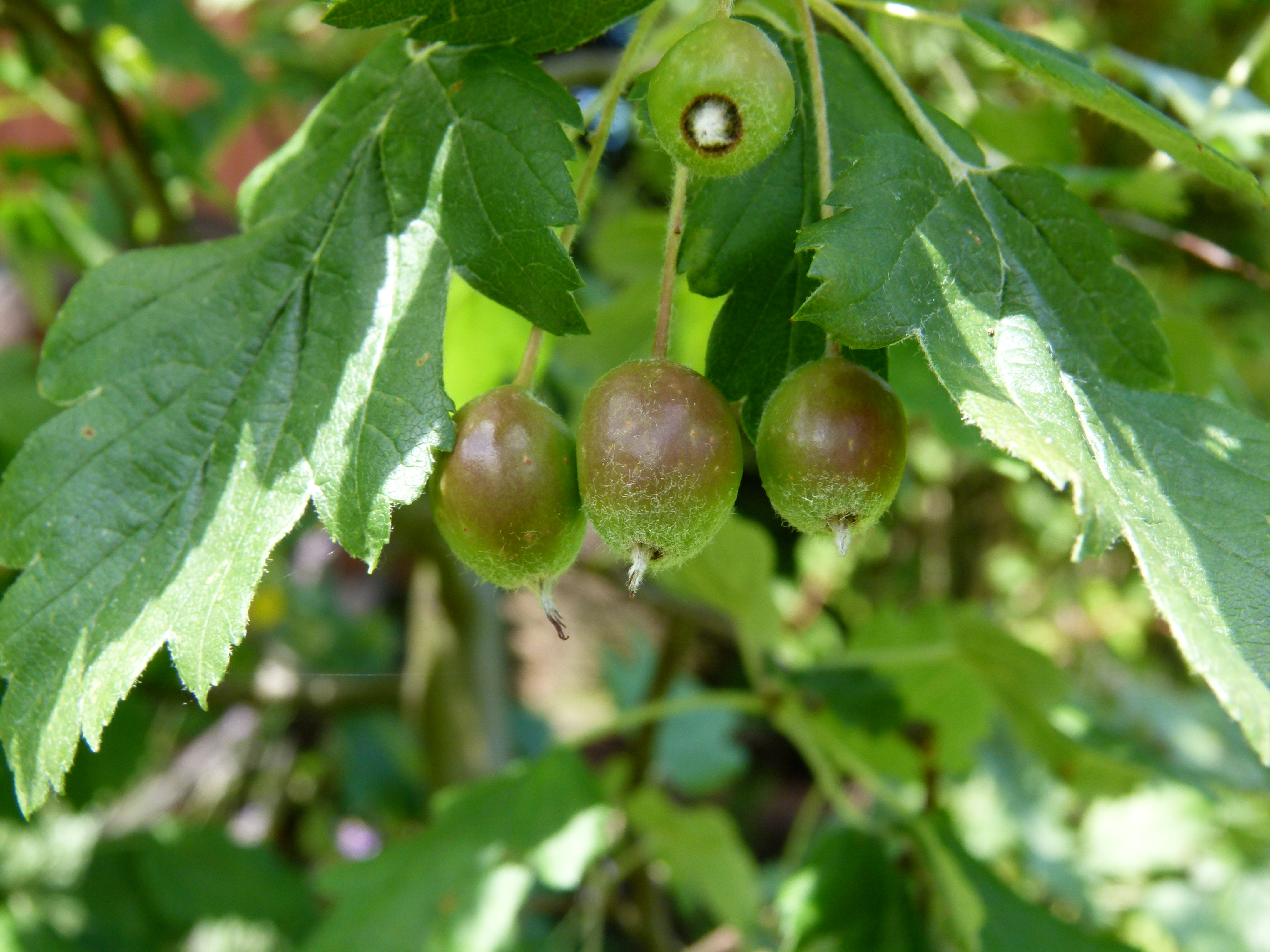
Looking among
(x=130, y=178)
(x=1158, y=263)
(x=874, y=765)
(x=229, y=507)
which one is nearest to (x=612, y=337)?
(x=874, y=765)

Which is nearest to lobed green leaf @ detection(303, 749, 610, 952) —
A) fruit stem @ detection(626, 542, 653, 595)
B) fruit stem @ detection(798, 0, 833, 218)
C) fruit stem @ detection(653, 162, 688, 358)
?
fruit stem @ detection(626, 542, 653, 595)

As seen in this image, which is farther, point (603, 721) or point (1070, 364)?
point (603, 721)

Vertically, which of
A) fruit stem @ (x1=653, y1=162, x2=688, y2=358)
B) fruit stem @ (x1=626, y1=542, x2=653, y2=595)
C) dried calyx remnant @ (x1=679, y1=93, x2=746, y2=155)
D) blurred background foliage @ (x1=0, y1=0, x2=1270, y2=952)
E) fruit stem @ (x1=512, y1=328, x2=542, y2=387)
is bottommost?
blurred background foliage @ (x1=0, y1=0, x2=1270, y2=952)

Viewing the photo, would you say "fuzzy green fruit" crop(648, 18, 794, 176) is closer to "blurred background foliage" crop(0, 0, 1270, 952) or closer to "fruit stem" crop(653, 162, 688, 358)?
"fruit stem" crop(653, 162, 688, 358)

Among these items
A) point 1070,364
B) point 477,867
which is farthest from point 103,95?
point 1070,364

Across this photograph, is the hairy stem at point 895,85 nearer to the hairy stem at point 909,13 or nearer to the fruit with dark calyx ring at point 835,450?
the hairy stem at point 909,13

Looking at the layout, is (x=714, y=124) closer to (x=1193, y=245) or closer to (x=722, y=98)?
(x=722, y=98)

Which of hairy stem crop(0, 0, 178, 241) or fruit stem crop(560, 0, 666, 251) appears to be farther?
hairy stem crop(0, 0, 178, 241)

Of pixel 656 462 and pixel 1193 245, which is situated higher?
pixel 656 462
